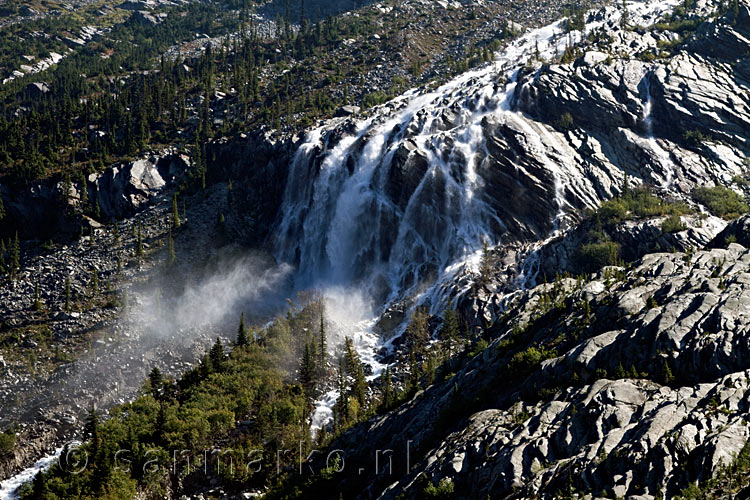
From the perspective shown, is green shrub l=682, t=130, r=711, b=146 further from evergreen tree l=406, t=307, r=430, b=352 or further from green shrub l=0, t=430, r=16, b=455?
green shrub l=0, t=430, r=16, b=455

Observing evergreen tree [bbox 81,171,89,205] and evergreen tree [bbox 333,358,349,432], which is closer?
evergreen tree [bbox 333,358,349,432]

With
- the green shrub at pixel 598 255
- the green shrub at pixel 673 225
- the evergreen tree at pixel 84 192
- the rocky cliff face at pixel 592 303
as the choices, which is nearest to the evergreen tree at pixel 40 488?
the rocky cliff face at pixel 592 303

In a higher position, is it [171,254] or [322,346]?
[171,254]

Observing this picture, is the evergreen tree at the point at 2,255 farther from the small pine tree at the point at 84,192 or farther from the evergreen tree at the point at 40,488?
the evergreen tree at the point at 40,488

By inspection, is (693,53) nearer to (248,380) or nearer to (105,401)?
(248,380)

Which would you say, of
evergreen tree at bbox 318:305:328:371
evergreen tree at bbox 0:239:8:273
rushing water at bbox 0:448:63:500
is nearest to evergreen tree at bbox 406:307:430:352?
evergreen tree at bbox 318:305:328:371

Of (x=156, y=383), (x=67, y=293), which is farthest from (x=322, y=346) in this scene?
(x=67, y=293)

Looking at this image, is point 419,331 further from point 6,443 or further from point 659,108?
point 659,108
